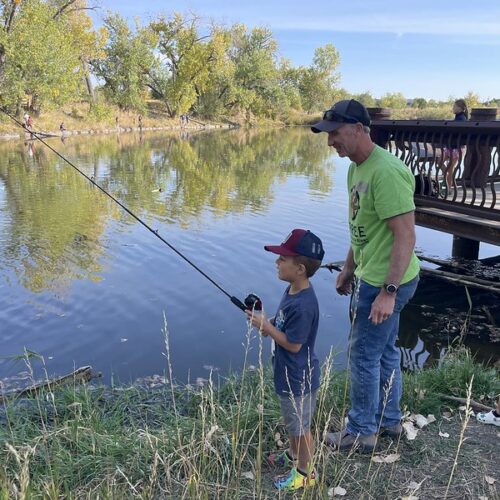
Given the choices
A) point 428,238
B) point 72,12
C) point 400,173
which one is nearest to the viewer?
point 400,173

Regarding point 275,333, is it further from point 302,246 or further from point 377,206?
point 377,206

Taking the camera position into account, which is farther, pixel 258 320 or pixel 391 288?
pixel 391 288

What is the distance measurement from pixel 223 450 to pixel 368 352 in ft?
3.38

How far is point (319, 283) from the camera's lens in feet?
25.0

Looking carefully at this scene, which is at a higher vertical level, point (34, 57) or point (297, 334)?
point (34, 57)

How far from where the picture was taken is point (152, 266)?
816 centimetres

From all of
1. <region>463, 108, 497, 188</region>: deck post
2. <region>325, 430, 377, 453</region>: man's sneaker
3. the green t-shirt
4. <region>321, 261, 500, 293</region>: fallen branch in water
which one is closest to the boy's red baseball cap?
the green t-shirt

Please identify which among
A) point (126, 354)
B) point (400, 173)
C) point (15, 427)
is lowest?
point (126, 354)

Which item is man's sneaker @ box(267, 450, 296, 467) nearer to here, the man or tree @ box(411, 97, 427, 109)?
the man

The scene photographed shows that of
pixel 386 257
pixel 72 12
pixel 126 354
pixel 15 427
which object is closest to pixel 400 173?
pixel 386 257

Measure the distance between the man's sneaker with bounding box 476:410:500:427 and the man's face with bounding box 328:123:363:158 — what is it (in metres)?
1.99

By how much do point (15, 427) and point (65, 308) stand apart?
10.3 feet

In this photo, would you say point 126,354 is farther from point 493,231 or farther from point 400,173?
point 493,231

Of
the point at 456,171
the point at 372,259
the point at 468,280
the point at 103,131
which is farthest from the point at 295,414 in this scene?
the point at 103,131
